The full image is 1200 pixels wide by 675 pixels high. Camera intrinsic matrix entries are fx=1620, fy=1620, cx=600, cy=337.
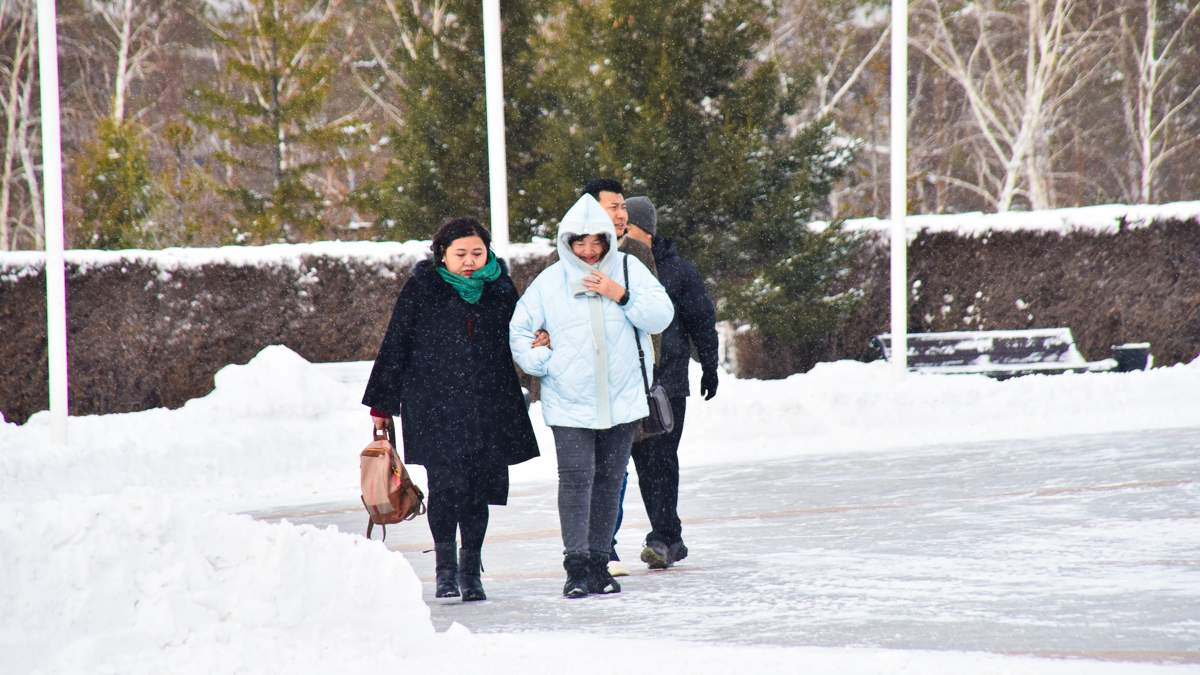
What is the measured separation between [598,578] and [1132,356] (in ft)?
41.2

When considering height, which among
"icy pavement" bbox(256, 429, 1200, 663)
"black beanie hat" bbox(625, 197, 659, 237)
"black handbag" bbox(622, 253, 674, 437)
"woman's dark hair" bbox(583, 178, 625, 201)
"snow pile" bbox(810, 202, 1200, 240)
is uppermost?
"snow pile" bbox(810, 202, 1200, 240)

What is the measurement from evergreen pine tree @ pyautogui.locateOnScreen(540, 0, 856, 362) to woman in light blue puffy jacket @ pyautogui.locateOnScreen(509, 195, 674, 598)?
1064cm

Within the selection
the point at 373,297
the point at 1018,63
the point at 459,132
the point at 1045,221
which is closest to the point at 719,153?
the point at 373,297

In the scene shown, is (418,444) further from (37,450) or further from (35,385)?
(35,385)

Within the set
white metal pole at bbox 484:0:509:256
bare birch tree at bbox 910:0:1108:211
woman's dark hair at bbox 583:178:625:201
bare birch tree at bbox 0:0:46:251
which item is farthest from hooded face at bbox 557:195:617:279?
bare birch tree at bbox 0:0:46:251

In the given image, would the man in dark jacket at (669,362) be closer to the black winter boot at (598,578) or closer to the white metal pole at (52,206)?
the black winter boot at (598,578)

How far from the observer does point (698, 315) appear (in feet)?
25.9

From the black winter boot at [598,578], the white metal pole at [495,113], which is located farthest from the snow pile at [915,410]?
the black winter boot at [598,578]

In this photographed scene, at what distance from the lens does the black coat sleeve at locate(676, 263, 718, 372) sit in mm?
7871

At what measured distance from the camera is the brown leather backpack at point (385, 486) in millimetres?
6984

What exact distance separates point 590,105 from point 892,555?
36.6 ft

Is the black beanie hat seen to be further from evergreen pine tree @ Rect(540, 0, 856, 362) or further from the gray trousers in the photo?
evergreen pine tree @ Rect(540, 0, 856, 362)

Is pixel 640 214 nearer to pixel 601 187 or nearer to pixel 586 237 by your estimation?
pixel 601 187

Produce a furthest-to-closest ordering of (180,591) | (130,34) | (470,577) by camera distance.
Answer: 1. (130,34)
2. (470,577)
3. (180,591)
